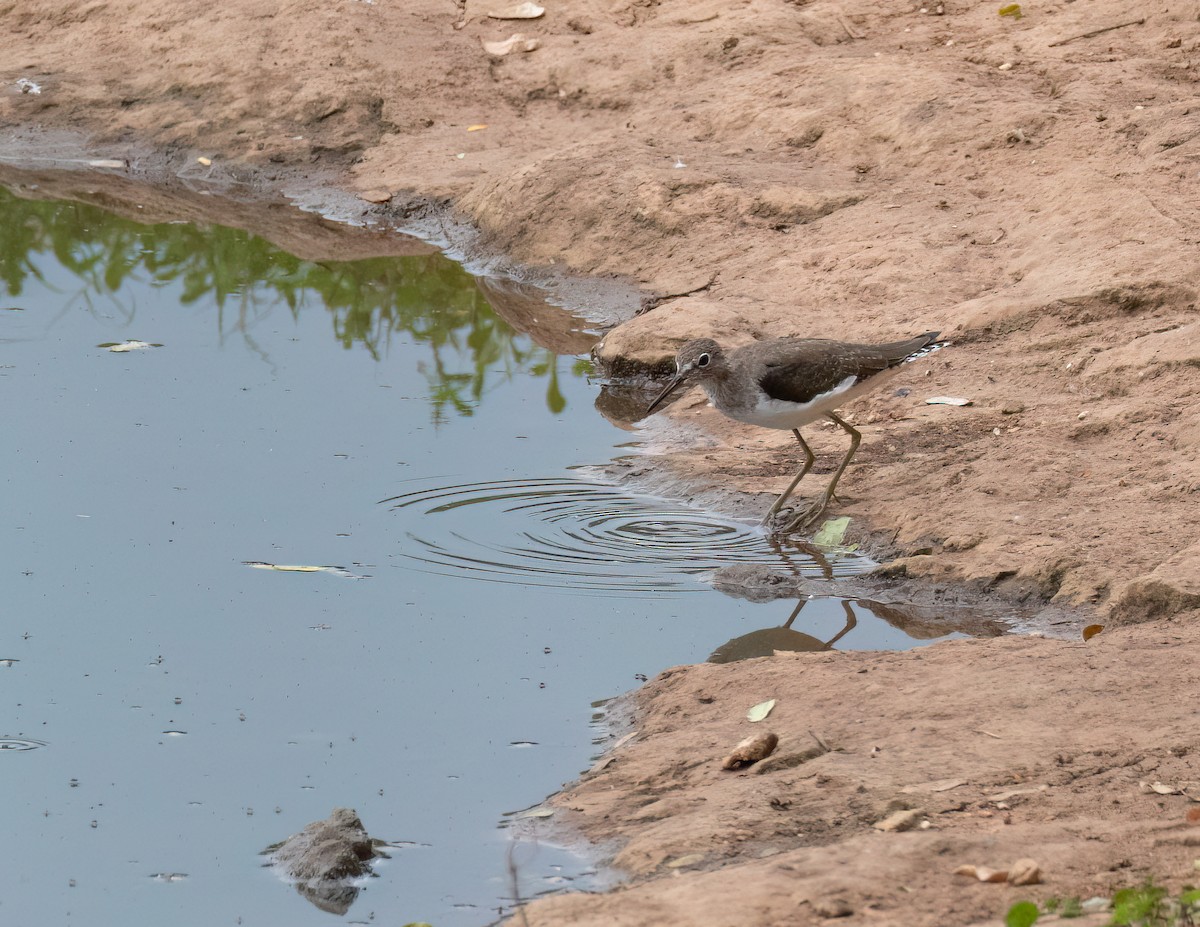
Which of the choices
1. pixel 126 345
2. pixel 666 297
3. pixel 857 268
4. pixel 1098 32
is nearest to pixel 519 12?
pixel 666 297

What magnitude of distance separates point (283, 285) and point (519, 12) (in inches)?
174

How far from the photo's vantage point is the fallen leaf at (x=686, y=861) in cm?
414

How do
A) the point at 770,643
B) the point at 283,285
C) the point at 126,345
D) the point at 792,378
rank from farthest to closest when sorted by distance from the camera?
the point at 283,285 → the point at 126,345 → the point at 792,378 → the point at 770,643

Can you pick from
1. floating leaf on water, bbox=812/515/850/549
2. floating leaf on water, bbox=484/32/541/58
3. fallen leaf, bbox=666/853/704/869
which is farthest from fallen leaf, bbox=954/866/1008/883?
floating leaf on water, bbox=484/32/541/58

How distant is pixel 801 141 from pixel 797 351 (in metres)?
4.81

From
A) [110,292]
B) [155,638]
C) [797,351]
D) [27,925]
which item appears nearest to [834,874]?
[27,925]

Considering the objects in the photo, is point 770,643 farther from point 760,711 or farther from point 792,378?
point 792,378

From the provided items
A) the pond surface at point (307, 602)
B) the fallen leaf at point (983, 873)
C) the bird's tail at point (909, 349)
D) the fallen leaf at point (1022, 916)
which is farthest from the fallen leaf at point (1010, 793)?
the bird's tail at point (909, 349)

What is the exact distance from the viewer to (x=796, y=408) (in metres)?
7.02

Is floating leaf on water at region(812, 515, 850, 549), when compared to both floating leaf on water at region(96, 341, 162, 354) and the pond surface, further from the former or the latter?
floating leaf on water at region(96, 341, 162, 354)

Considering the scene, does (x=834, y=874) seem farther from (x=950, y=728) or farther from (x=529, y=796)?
(x=529, y=796)

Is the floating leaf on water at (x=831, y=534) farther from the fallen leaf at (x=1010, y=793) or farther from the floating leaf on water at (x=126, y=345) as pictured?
the floating leaf on water at (x=126, y=345)

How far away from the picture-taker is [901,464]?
24.8ft

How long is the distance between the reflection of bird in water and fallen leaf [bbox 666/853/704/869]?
1.87m
